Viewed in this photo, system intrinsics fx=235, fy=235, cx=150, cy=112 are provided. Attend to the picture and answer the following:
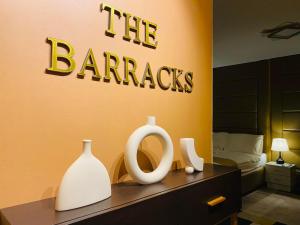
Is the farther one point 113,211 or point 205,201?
point 205,201

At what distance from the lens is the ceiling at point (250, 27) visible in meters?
2.53

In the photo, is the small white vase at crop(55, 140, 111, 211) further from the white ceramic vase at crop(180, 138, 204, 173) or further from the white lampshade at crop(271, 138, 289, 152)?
the white lampshade at crop(271, 138, 289, 152)

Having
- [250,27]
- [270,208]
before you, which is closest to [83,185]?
[250,27]

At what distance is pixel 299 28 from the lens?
9.51ft

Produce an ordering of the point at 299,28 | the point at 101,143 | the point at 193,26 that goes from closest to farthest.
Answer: the point at 101,143 < the point at 193,26 < the point at 299,28

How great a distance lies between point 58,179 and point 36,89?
1.23 ft

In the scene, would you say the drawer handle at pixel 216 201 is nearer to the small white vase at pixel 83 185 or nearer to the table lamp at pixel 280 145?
the small white vase at pixel 83 185

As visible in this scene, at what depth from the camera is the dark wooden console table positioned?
742 mm

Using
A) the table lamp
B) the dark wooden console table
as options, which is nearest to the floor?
the table lamp

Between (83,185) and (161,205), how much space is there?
12.5 inches

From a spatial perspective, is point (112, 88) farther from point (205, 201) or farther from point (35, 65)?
point (205, 201)

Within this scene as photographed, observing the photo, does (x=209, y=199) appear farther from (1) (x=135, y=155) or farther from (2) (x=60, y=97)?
(2) (x=60, y=97)

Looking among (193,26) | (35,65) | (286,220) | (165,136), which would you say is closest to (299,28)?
(193,26)

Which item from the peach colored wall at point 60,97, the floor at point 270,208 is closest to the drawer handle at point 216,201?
the peach colored wall at point 60,97
